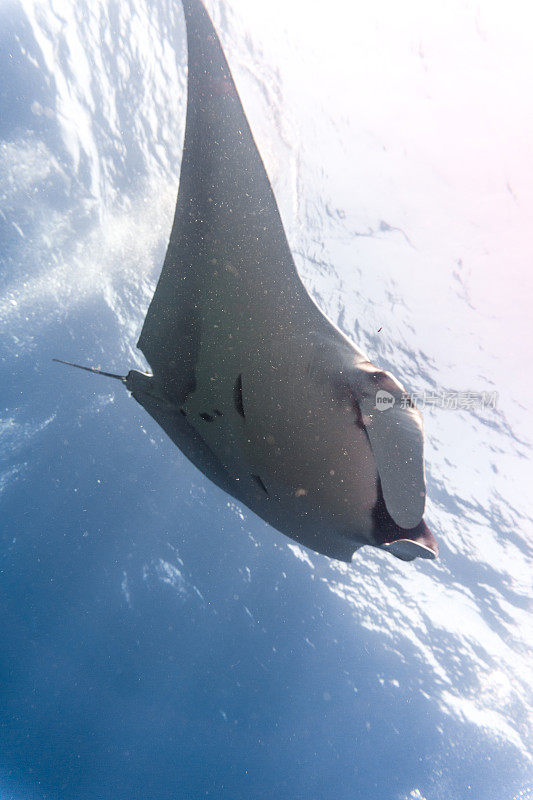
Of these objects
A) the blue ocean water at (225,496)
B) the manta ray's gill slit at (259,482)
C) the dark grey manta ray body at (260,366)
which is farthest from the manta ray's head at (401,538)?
the blue ocean water at (225,496)

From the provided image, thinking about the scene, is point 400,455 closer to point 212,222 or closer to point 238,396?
point 238,396

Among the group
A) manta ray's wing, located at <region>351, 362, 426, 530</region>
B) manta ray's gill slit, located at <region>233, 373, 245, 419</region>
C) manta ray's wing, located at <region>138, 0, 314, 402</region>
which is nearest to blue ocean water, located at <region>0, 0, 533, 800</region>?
manta ray's wing, located at <region>138, 0, 314, 402</region>

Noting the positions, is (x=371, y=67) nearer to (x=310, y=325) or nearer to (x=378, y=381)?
(x=310, y=325)

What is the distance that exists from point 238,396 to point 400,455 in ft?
4.03

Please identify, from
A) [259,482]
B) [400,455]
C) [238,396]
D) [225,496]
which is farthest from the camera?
[225,496]

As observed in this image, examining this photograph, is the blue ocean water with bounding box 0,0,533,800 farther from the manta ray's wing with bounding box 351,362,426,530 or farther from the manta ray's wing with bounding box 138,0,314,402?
the manta ray's wing with bounding box 351,362,426,530

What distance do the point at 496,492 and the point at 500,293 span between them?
5093mm

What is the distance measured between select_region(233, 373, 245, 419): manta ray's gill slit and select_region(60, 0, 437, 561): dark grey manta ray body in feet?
0.04

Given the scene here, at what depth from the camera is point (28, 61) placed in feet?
31.3

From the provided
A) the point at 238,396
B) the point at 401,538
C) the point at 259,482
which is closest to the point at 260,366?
the point at 238,396

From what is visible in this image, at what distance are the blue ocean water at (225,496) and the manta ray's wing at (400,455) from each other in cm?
726

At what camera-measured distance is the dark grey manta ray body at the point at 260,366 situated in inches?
74.5

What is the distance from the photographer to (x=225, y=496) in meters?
15.3

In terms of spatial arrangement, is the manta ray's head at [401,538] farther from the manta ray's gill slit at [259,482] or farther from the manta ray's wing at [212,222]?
the manta ray's wing at [212,222]
